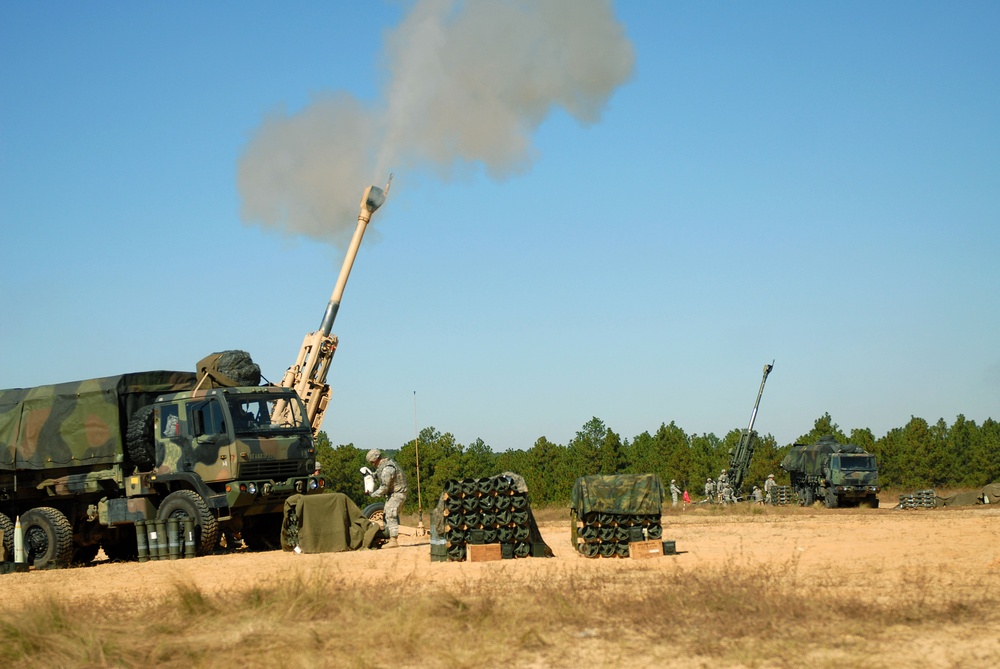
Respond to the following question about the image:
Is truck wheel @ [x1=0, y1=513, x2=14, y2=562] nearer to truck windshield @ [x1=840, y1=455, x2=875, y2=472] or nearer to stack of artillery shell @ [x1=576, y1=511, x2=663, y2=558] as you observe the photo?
stack of artillery shell @ [x1=576, y1=511, x2=663, y2=558]

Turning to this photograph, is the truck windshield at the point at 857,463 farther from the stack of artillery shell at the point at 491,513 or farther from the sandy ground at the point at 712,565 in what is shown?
the stack of artillery shell at the point at 491,513

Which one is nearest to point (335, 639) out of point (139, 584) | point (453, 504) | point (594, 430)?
point (139, 584)

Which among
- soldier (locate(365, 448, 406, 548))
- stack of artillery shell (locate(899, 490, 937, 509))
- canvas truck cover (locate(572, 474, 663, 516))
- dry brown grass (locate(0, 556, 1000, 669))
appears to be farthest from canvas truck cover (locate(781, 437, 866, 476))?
dry brown grass (locate(0, 556, 1000, 669))

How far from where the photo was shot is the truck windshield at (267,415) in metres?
18.7

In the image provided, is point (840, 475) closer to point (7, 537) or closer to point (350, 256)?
point (350, 256)

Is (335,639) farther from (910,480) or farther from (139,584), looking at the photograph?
(910,480)

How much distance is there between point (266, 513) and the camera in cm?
1959

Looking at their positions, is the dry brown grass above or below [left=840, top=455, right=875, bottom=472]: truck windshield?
below

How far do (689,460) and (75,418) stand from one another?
175 feet

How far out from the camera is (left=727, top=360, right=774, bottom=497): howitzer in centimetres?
4656

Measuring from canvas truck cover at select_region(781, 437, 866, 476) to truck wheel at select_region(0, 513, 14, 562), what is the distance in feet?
101

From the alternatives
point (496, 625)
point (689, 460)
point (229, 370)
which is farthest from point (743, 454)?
point (496, 625)

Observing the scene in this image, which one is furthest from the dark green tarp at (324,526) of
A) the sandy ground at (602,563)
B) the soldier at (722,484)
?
the soldier at (722,484)

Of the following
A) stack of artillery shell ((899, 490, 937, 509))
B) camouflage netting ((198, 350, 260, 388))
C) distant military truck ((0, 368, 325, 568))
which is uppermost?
camouflage netting ((198, 350, 260, 388))
